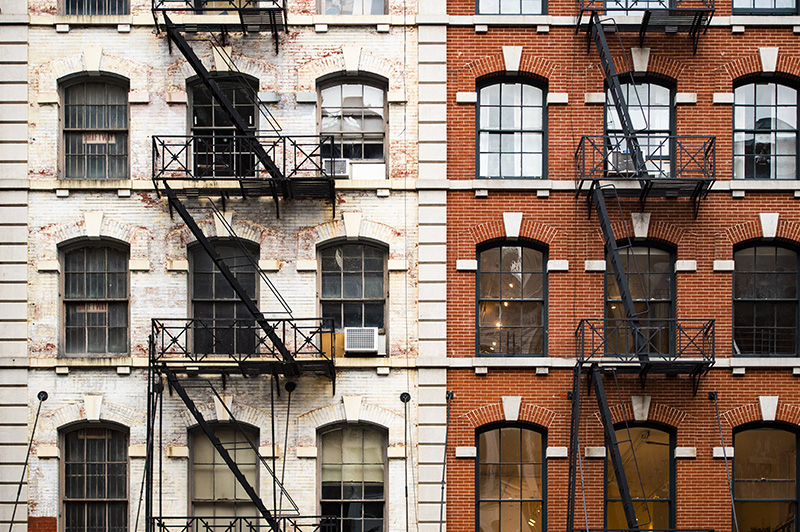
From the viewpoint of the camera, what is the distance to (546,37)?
16.2 m

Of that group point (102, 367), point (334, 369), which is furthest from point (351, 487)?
point (102, 367)

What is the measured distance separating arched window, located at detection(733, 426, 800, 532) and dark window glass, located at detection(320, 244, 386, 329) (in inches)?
274

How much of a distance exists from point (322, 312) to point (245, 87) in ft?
14.6

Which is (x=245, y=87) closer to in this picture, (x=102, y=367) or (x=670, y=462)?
(x=102, y=367)

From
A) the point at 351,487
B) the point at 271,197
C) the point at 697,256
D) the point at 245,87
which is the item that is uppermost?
the point at 245,87

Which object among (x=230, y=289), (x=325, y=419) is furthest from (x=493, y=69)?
(x=325, y=419)

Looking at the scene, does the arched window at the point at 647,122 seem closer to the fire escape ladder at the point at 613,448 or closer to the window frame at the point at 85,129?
the fire escape ladder at the point at 613,448

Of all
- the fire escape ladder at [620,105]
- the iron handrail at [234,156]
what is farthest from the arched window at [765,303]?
the iron handrail at [234,156]

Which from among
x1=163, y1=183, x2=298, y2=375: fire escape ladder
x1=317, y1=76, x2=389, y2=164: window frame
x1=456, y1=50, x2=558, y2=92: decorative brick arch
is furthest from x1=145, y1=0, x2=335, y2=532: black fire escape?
x1=456, y1=50, x2=558, y2=92: decorative brick arch

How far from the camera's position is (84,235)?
15727 millimetres

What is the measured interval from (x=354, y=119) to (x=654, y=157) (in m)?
5.62

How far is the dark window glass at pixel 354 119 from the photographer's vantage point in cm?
1631

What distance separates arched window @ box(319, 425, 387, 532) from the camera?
15.6 m

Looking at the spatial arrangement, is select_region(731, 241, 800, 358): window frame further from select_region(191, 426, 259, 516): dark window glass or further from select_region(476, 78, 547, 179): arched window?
select_region(191, 426, 259, 516): dark window glass
